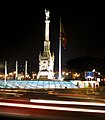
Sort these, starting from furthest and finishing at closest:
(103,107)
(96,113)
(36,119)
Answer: (103,107) → (96,113) → (36,119)

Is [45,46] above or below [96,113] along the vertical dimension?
above

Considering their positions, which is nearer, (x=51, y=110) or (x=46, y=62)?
(x=51, y=110)

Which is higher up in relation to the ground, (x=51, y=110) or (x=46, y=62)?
(x=46, y=62)

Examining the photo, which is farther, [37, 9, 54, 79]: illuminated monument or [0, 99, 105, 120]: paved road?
[37, 9, 54, 79]: illuminated monument

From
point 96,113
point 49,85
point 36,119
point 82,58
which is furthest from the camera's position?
point 82,58

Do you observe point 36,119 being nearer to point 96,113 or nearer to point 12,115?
point 12,115

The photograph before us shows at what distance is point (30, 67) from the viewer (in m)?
168

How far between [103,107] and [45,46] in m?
91.1

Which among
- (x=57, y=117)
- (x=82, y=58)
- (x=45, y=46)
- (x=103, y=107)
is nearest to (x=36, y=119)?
(x=57, y=117)

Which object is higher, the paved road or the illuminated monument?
the illuminated monument

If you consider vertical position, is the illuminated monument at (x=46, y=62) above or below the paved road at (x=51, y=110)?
above

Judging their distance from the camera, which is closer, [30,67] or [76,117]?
[76,117]

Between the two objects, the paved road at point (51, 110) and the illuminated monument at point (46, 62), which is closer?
the paved road at point (51, 110)

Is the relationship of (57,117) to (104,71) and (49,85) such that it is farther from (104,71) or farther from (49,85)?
(104,71)
